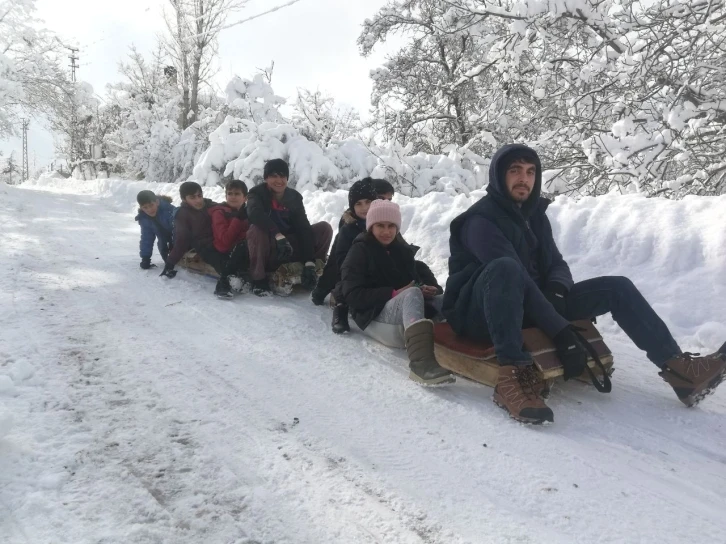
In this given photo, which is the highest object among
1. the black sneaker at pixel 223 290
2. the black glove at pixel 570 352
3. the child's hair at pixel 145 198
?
the child's hair at pixel 145 198

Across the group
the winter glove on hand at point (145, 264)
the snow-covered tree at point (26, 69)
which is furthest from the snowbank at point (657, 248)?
the snow-covered tree at point (26, 69)

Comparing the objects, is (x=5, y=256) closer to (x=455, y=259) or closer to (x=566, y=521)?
(x=455, y=259)

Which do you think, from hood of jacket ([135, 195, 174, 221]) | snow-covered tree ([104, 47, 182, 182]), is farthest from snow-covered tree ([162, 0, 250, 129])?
hood of jacket ([135, 195, 174, 221])

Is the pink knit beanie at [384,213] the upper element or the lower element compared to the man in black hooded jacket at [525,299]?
upper

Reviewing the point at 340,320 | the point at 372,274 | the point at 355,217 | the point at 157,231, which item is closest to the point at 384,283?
the point at 372,274

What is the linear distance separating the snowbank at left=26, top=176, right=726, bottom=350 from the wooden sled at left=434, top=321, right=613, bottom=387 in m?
1.08

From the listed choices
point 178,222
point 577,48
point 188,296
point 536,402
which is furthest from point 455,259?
point 577,48

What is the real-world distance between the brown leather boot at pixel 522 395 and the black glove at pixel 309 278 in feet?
7.77

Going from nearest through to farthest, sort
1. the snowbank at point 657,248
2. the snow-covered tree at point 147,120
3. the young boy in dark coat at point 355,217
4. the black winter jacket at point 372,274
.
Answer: the black winter jacket at point 372,274, the snowbank at point 657,248, the young boy in dark coat at point 355,217, the snow-covered tree at point 147,120

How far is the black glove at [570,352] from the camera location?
7.86 ft

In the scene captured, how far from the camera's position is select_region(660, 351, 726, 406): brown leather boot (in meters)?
2.38

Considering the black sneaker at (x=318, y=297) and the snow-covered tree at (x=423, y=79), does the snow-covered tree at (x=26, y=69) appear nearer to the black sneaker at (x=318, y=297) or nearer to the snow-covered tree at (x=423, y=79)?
the snow-covered tree at (x=423, y=79)

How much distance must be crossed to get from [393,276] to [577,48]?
4322 millimetres

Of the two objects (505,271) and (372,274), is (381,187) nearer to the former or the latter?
(372,274)
